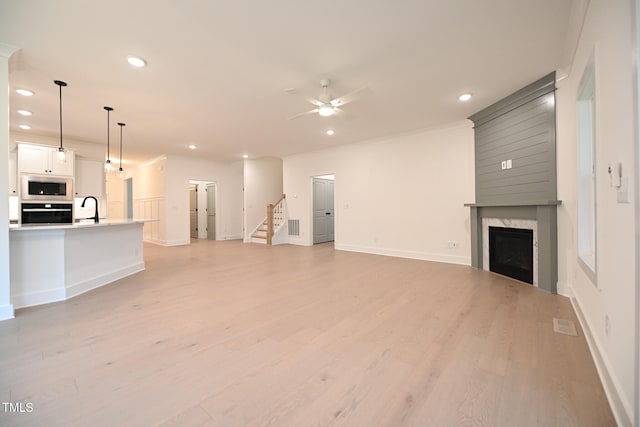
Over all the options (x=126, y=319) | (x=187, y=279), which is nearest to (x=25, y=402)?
(x=126, y=319)

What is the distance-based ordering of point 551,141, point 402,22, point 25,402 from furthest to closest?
point 551,141 < point 402,22 < point 25,402

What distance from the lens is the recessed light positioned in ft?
9.32

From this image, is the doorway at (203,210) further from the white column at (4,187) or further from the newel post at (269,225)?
the white column at (4,187)

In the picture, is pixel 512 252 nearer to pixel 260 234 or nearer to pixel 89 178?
pixel 260 234

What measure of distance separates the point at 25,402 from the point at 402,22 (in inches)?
151

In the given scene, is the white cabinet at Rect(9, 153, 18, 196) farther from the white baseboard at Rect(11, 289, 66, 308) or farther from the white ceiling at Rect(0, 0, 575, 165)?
the white baseboard at Rect(11, 289, 66, 308)

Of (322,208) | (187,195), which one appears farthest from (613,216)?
(187,195)

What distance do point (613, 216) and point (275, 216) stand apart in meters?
7.79

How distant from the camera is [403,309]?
2850 mm

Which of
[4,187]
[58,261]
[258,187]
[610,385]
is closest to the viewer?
[610,385]

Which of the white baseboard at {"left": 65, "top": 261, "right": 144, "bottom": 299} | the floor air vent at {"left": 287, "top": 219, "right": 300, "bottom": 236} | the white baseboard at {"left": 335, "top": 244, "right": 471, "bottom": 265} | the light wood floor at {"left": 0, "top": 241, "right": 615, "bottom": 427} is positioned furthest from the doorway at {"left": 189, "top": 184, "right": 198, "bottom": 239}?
the light wood floor at {"left": 0, "top": 241, "right": 615, "bottom": 427}

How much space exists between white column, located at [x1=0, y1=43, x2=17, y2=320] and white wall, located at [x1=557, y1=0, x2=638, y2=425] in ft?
16.0

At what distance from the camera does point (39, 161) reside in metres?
5.14

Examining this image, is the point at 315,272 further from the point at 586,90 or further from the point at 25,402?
the point at 586,90
